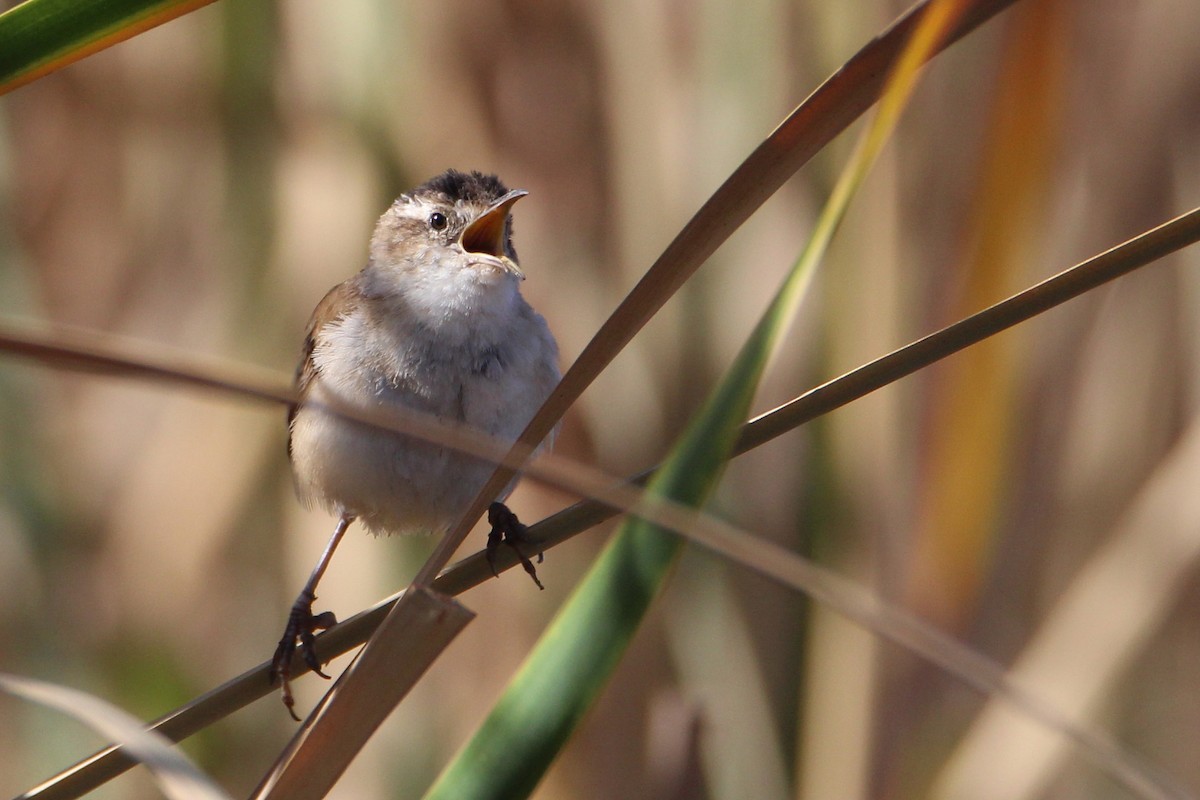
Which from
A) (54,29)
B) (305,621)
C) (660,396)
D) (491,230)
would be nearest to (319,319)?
(491,230)

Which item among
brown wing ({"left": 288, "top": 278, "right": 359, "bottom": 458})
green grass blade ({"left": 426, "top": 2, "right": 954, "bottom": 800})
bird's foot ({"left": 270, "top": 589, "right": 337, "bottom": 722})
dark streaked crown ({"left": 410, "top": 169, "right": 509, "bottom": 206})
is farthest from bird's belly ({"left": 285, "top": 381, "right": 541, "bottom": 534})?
green grass blade ({"left": 426, "top": 2, "right": 954, "bottom": 800})

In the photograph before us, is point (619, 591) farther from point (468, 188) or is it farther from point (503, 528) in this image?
point (468, 188)

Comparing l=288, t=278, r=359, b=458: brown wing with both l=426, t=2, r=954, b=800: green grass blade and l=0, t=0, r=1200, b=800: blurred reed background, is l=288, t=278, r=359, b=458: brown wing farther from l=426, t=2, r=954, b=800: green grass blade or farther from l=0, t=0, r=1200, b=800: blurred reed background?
l=426, t=2, r=954, b=800: green grass blade

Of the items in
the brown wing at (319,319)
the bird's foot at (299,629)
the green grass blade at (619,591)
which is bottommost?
the green grass blade at (619,591)

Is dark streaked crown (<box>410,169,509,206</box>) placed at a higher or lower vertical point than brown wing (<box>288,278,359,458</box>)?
higher

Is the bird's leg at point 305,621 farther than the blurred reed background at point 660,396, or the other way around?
the blurred reed background at point 660,396

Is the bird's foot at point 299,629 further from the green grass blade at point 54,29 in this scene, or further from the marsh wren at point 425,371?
the green grass blade at point 54,29

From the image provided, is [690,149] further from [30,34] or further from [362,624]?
[30,34]

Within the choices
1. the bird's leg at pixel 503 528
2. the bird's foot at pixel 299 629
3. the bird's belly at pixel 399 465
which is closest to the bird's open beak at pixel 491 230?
the bird's belly at pixel 399 465
